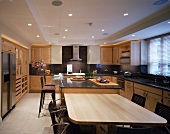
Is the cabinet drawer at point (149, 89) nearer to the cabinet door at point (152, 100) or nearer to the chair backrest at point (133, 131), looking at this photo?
the cabinet door at point (152, 100)

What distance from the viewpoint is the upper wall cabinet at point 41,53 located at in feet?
25.7

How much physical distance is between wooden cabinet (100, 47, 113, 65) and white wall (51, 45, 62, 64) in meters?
2.23

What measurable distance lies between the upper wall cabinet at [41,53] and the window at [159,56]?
4933 millimetres

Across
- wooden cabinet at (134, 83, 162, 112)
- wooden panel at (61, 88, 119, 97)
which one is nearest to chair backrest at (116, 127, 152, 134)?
wooden panel at (61, 88, 119, 97)

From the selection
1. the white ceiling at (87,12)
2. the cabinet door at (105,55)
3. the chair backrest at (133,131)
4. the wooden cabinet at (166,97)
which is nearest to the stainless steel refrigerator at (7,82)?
the white ceiling at (87,12)

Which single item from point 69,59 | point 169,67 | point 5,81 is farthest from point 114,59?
point 5,81

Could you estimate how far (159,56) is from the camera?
5.02m

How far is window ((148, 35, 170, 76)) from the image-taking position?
15.2 feet

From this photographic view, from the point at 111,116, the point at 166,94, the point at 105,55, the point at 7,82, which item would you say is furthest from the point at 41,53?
the point at 111,116

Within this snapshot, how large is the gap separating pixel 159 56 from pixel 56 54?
494 cm

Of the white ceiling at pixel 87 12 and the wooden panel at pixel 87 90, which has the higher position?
the white ceiling at pixel 87 12

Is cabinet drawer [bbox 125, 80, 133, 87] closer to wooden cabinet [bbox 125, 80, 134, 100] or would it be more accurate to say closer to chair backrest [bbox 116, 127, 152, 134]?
wooden cabinet [bbox 125, 80, 134, 100]

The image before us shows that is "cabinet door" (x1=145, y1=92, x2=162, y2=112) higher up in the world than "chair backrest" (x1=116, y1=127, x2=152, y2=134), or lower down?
lower down

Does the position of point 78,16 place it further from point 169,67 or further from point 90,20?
point 169,67
